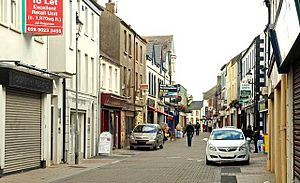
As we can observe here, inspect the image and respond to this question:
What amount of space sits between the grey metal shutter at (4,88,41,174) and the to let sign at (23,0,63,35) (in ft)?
7.33

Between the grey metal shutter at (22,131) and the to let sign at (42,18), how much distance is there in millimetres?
2233

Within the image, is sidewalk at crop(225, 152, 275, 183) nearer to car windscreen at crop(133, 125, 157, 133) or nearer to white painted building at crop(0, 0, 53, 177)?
white painted building at crop(0, 0, 53, 177)

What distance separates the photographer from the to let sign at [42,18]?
821 inches

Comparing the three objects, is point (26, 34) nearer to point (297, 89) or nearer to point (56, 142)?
point (56, 142)

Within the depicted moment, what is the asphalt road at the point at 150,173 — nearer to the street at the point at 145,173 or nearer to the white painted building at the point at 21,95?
the street at the point at 145,173

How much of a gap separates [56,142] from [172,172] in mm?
5549

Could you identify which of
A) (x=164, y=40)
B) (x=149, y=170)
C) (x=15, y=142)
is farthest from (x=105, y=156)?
(x=164, y=40)

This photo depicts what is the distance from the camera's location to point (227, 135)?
89.7 ft

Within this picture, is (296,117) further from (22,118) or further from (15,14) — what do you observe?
(22,118)

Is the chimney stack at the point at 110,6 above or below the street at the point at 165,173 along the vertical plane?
above

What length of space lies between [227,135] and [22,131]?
31.8 ft

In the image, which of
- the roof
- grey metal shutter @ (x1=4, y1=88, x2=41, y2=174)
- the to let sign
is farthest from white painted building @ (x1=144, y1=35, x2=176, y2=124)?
the roof

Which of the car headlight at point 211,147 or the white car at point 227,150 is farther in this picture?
the car headlight at point 211,147

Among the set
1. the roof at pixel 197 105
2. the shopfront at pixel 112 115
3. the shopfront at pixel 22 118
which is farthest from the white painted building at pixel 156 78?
the roof at pixel 197 105
